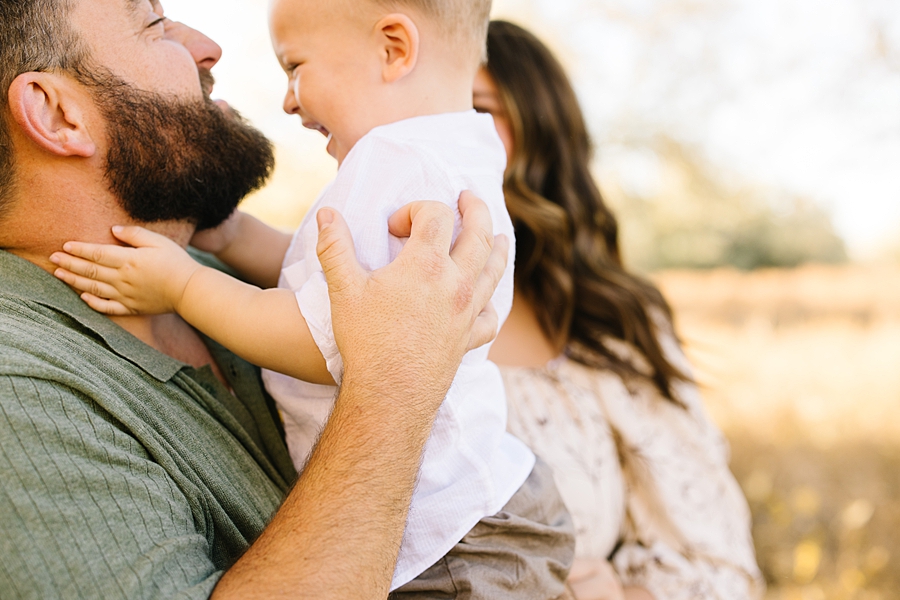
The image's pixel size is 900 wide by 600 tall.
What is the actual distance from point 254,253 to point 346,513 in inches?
37.5

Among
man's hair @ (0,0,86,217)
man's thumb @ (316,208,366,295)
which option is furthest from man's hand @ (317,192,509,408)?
man's hair @ (0,0,86,217)

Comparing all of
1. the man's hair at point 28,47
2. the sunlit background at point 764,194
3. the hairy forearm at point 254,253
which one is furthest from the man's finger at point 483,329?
the sunlit background at point 764,194

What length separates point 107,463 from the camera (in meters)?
1.08

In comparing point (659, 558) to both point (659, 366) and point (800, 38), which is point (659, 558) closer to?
point (659, 366)

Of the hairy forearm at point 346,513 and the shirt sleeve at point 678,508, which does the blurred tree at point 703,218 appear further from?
the hairy forearm at point 346,513

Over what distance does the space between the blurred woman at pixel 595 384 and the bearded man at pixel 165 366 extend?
0.96 metres

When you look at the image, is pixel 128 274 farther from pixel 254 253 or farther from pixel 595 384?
pixel 595 384

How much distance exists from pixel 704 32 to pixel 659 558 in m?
10.5

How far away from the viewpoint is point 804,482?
3832 millimetres

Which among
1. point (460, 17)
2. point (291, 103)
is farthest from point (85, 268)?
point (460, 17)

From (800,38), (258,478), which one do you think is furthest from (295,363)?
(800,38)

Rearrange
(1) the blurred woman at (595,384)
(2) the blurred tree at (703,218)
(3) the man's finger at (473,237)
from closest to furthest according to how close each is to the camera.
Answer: (3) the man's finger at (473,237) < (1) the blurred woman at (595,384) < (2) the blurred tree at (703,218)

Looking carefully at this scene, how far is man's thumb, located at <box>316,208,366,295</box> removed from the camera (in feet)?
4.03

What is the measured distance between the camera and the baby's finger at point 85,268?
1444mm
